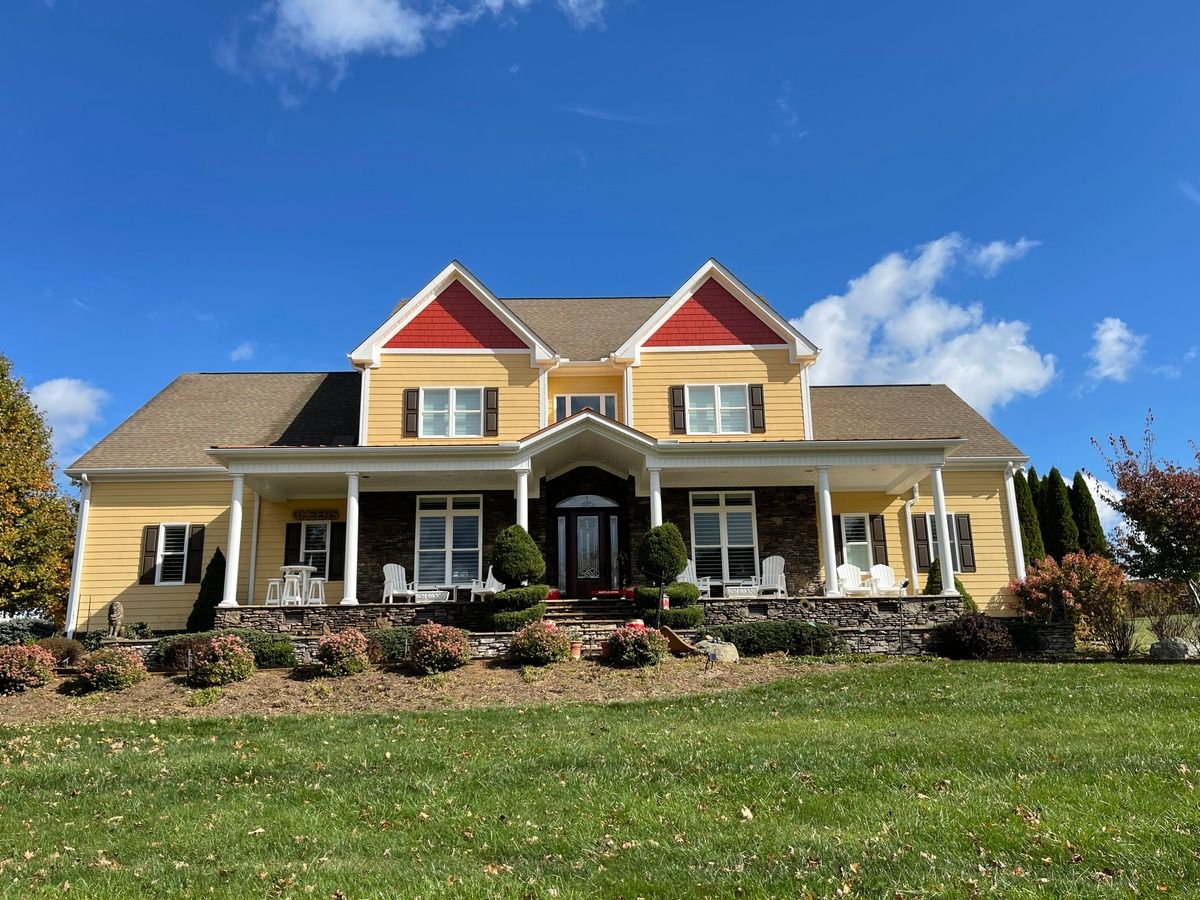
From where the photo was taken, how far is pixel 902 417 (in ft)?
79.7

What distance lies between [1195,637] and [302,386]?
2191 centimetres

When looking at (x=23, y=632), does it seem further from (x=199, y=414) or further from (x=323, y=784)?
(x=323, y=784)

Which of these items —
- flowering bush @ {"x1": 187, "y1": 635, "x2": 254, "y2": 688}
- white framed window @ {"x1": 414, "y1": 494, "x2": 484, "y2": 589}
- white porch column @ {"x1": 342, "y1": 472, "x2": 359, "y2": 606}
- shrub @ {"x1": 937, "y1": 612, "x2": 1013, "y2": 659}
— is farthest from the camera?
white framed window @ {"x1": 414, "y1": 494, "x2": 484, "y2": 589}

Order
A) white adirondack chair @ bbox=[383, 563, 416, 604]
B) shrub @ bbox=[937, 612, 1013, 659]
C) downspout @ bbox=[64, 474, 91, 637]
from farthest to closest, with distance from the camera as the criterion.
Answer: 1. downspout @ bbox=[64, 474, 91, 637]
2. white adirondack chair @ bbox=[383, 563, 416, 604]
3. shrub @ bbox=[937, 612, 1013, 659]

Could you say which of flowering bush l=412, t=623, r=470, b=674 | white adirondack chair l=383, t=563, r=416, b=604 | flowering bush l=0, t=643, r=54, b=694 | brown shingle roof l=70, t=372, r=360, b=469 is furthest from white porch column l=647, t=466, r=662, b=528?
flowering bush l=0, t=643, r=54, b=694

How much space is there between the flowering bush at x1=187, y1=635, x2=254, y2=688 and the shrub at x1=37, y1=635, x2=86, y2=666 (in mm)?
4068

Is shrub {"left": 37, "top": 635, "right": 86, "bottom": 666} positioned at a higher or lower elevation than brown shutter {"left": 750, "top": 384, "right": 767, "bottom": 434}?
lower

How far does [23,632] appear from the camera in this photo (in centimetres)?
2495

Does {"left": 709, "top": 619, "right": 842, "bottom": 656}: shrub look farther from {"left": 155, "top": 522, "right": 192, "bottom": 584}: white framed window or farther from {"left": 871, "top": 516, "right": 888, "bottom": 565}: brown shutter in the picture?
{"left": 155, "top": 522, "right": 192, "bottom": 584}: white framed window

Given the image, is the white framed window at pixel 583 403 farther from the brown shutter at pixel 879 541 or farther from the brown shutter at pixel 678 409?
the brown shutter at pixel 879 541

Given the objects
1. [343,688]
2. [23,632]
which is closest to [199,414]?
[23,632]

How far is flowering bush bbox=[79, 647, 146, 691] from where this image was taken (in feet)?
44.5

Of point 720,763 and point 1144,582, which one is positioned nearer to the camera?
point 720,763

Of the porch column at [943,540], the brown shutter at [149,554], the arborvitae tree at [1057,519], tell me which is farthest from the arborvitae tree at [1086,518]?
the brown shutter at [149,554]
